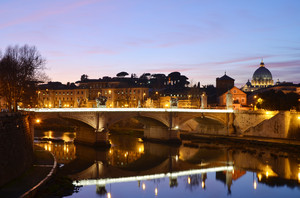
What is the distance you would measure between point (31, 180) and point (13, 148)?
240 centimetres

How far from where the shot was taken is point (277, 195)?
2680cm

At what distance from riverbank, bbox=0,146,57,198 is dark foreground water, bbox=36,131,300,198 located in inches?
100

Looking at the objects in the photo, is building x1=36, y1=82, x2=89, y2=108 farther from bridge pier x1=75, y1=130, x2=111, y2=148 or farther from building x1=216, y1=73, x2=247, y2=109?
bridge pier x1=75, y1=130, x2=111, y2=148

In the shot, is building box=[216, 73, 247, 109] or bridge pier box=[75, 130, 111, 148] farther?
building box=[216, 73, 247, 109]

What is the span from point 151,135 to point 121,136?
6982 mm

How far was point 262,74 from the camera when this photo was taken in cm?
15088

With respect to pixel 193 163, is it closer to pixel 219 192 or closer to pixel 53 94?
pixel 219 192

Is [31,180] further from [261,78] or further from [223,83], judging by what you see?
[261,78]

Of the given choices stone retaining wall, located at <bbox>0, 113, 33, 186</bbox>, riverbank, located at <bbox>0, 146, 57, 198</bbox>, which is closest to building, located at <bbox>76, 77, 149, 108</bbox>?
riverbank, located at <bbox>0, 146, 57, 198</bbox>

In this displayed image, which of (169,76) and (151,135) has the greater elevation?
(169,76)

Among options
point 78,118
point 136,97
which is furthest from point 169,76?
point 78,118

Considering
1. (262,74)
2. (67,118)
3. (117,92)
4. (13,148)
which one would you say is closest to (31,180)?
(13,148)

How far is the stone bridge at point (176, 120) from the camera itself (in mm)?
44844

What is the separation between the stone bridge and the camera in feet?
147
